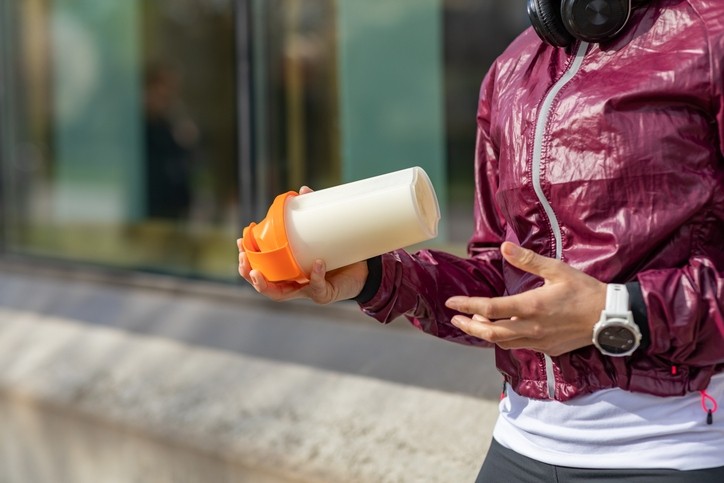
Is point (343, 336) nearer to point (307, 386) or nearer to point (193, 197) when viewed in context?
point (307, 386)

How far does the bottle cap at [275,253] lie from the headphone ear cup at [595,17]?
51 centimetres

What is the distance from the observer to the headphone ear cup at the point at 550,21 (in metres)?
1.46

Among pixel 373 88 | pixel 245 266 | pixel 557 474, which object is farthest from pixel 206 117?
pixel 557 474

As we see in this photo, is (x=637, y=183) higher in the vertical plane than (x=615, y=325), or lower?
higher

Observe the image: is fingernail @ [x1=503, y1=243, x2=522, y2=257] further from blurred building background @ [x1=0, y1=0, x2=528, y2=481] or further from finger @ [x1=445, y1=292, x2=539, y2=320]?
blurred building background @ [x1=0, y1=0, x2=528, y2=481]

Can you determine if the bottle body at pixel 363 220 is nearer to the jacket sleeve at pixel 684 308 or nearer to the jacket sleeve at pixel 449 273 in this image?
the jacket sleeve at pixel 449 273

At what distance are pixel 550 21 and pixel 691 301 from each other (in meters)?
0.46

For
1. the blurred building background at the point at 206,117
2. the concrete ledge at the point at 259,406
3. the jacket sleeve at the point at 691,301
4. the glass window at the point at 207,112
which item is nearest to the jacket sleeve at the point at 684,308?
the jacket sleeve at the point at 691,301

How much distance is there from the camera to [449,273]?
5.44 feet

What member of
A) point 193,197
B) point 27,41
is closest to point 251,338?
point 193,197

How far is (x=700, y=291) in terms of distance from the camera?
1312mm

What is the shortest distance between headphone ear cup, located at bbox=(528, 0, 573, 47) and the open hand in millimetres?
362

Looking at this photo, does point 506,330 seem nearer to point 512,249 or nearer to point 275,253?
point 512,249

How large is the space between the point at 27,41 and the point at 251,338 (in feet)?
13.2
